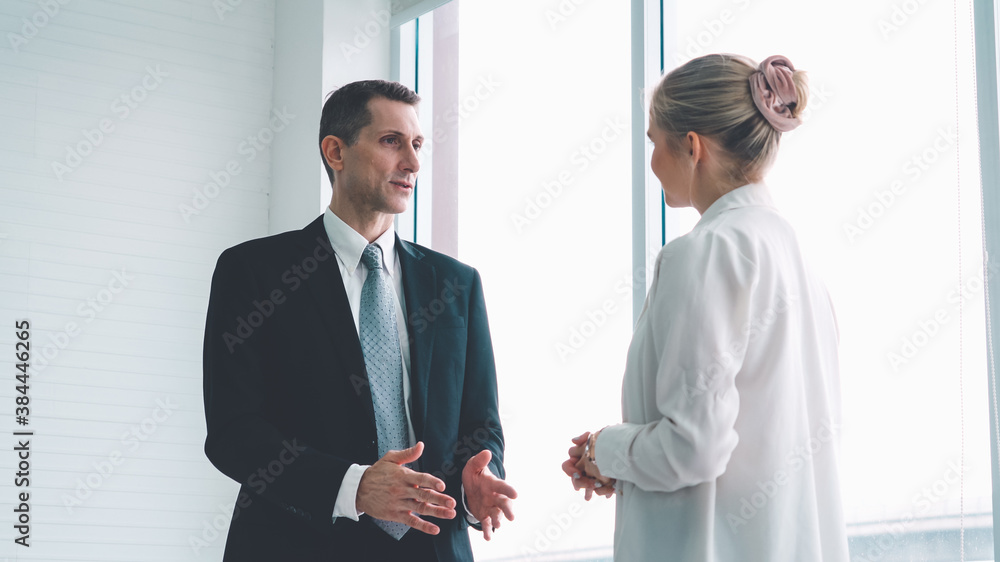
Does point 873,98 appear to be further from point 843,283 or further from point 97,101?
point 97,101

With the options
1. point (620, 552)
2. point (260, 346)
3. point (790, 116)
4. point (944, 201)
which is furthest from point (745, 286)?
point (260, 346)

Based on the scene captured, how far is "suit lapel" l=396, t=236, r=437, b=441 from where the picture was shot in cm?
211

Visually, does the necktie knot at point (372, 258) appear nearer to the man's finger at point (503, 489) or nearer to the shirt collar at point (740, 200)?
the man's finger at point (503, 489)

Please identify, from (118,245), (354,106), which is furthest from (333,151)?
(118,245)

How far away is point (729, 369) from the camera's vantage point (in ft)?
4.51

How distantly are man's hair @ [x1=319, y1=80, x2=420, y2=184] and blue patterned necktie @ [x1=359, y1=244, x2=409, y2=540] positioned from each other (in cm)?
39

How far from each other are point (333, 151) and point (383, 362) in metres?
0.63

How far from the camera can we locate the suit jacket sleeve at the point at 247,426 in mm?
1902

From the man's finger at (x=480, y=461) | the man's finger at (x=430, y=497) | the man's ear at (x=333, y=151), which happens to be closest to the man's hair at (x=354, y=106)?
the man's ear at (x=333, y=151)

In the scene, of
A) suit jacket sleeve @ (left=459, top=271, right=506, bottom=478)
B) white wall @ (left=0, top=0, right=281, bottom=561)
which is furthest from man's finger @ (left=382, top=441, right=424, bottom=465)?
white wall @ (left=0, top=0, right=281, bottom=561)

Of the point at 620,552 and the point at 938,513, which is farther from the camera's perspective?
the point at 938,513

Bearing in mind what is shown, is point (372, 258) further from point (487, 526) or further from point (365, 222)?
point (487, 526)

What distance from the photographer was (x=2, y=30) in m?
3.49

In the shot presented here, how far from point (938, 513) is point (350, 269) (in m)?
1.39
